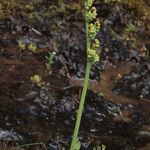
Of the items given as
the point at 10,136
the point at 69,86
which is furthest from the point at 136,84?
the point at 10,136

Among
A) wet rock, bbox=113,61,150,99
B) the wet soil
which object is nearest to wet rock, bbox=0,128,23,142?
the wet soil

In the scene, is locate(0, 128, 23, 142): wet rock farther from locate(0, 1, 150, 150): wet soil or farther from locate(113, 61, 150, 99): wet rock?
locate(113, 61, 150, 99): wet rock

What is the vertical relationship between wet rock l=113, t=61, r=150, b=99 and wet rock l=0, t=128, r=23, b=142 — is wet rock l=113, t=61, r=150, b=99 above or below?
below

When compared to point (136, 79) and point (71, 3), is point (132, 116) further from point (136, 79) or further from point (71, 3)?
point (71, 3)

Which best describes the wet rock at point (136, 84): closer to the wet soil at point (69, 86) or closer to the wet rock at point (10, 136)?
the wet soil at point (69, 86)

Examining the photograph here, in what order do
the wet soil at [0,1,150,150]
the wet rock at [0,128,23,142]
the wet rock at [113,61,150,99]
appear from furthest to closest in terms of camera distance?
the wet rock at [113,61,150,99] → the wet soil at [0,1,150,150] → the wet rock at [0,128,23,142]

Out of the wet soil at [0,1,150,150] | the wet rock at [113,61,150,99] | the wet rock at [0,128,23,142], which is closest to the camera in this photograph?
the wet rock at [0,128,23,142]

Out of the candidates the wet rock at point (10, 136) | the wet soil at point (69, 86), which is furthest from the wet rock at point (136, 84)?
the wet rock at point (10, 136)

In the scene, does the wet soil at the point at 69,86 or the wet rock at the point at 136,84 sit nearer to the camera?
the wet soil at the point at 69,86
